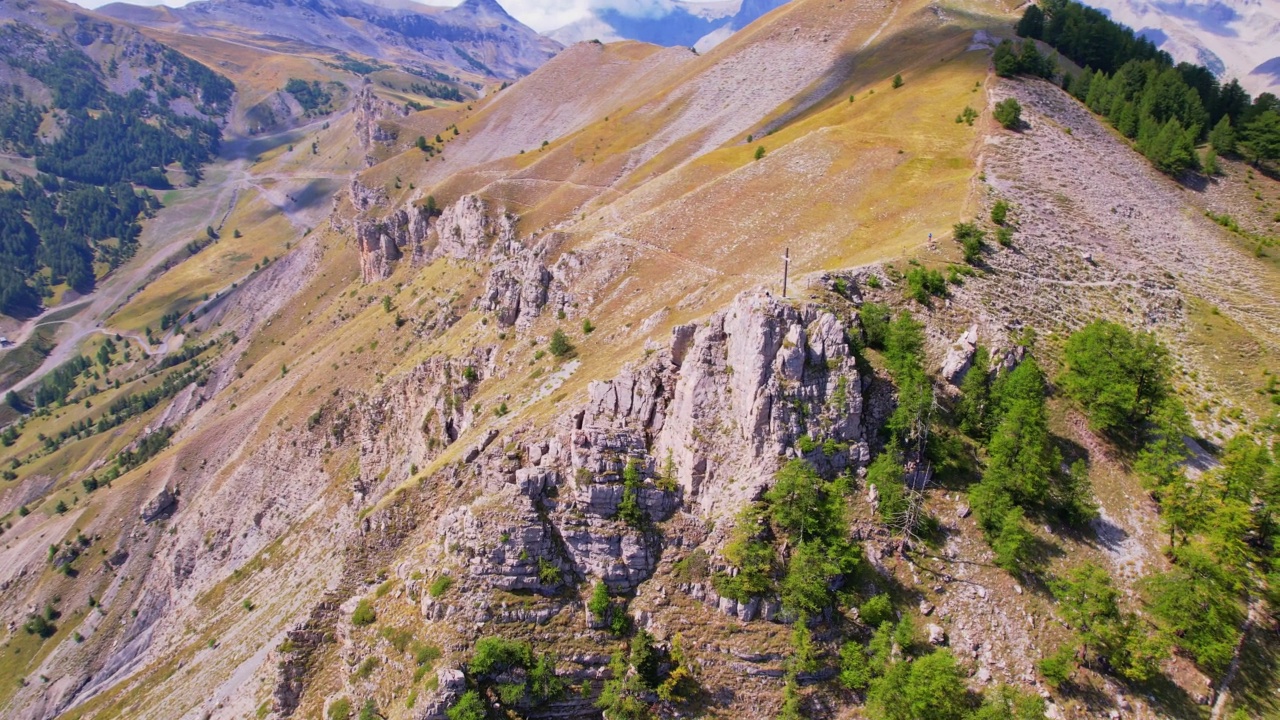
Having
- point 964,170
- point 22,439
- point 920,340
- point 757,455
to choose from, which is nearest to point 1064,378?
point 920,340

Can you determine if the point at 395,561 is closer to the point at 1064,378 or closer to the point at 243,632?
the point at 243,632

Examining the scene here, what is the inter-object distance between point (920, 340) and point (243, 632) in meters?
82.2

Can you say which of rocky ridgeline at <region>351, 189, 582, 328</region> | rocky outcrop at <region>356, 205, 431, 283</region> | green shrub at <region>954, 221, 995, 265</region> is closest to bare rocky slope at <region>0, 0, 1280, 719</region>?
rocky ridgeline at <region>351, 189, 582, 328</region>

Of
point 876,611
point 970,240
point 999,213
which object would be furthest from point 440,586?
point 999,213

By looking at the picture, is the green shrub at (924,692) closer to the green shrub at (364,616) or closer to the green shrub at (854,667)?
the green shrub at (854,667)

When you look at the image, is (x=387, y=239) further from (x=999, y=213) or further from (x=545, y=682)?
(x=999, y=213)

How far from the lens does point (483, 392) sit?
78.1 meters

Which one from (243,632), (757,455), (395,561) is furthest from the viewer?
(243,632)

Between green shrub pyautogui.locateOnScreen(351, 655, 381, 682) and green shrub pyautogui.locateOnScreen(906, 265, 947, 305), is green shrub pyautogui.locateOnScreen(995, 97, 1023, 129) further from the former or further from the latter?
green shrub pyautogui.locateOnScreen(351, 655, 381, 682)

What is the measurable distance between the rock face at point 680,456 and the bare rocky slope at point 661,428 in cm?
24

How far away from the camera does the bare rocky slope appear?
146 ft

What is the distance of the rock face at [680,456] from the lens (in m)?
46.4

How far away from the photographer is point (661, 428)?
2015 inches

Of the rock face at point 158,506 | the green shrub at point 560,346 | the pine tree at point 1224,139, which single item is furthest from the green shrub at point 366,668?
the pine tree at point 1224,139
